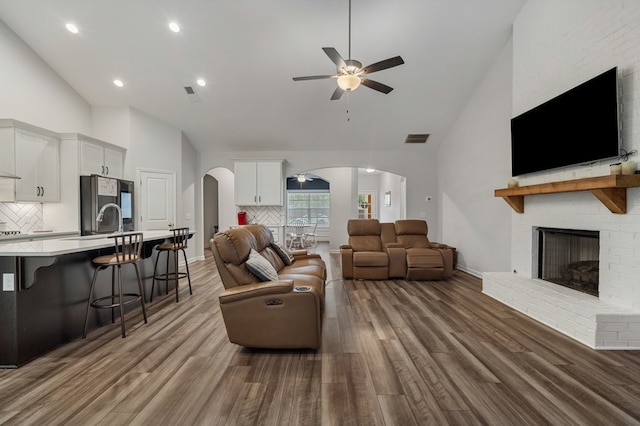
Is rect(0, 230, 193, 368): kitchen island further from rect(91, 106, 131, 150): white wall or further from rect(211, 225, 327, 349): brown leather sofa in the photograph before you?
rect(91, 106, 131, 150): white wall

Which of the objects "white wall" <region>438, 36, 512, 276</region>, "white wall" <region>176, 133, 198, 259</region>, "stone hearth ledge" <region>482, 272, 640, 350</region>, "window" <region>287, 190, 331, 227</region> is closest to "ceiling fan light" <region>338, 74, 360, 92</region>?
"white wall" <region>438, 36, 512, 276</region>

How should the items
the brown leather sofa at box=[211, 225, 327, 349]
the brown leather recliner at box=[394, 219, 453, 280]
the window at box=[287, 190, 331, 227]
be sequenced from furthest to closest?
the window at box=[287, 190, 331, 227]
the brown leather recliner at box=[394, 219, 453, 280]
the brown leather sofa at box=[211, 225, 327, 349]

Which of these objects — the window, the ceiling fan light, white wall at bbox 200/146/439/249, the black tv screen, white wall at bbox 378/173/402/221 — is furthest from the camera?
the window

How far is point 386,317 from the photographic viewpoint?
344 centimetres

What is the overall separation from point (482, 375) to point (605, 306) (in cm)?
164

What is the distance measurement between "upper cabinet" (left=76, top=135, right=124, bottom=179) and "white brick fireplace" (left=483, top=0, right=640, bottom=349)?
653cm

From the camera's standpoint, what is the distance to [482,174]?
5395mm

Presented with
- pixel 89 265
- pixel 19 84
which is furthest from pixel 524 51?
pixel 19 84

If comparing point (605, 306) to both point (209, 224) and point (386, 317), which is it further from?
point (209, 224)

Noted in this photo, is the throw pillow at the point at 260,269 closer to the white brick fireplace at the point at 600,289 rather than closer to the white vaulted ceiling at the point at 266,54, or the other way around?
the white brick fireplace at the point at 600,289

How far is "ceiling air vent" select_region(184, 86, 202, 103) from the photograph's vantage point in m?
5.55

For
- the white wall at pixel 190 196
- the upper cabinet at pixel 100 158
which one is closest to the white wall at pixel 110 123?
the upper cabinet at pixel 100 158

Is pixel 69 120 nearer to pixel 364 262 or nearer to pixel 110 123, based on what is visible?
pixel 110 123

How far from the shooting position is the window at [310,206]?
1292 centimetres
